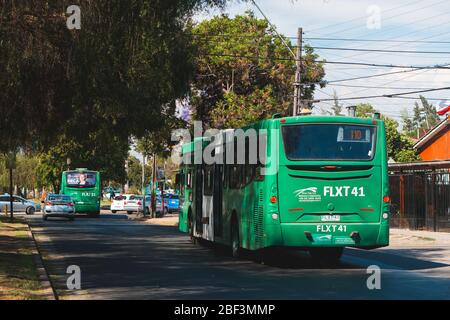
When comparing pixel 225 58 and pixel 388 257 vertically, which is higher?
pixel 225 58

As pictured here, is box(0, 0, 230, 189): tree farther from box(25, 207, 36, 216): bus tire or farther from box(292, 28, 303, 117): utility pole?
box(25, 207, 36, 216): bus tire

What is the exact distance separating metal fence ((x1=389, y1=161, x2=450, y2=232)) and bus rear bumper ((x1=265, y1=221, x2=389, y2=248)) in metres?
15.4

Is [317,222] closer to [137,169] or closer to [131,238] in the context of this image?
[131,238]

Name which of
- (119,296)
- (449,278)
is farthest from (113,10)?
(449,278)

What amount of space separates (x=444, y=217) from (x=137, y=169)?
10766 centimetres

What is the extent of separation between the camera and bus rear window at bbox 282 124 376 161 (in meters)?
17.8

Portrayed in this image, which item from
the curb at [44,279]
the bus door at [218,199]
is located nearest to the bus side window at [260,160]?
the bus door at [218,199]

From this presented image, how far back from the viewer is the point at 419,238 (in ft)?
98.2

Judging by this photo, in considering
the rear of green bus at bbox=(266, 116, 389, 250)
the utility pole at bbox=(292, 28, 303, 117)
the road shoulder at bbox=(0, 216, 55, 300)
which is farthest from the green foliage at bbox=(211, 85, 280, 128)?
the rear of green bus at bbox=(266, 116, 389, 250)

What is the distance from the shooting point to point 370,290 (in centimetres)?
1398

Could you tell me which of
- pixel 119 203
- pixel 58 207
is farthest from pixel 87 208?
pixel 119 203

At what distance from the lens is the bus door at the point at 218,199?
22.6 m

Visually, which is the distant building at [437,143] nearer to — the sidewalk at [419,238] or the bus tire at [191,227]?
the sidewalk at [419,238]

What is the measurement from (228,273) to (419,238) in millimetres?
14359
